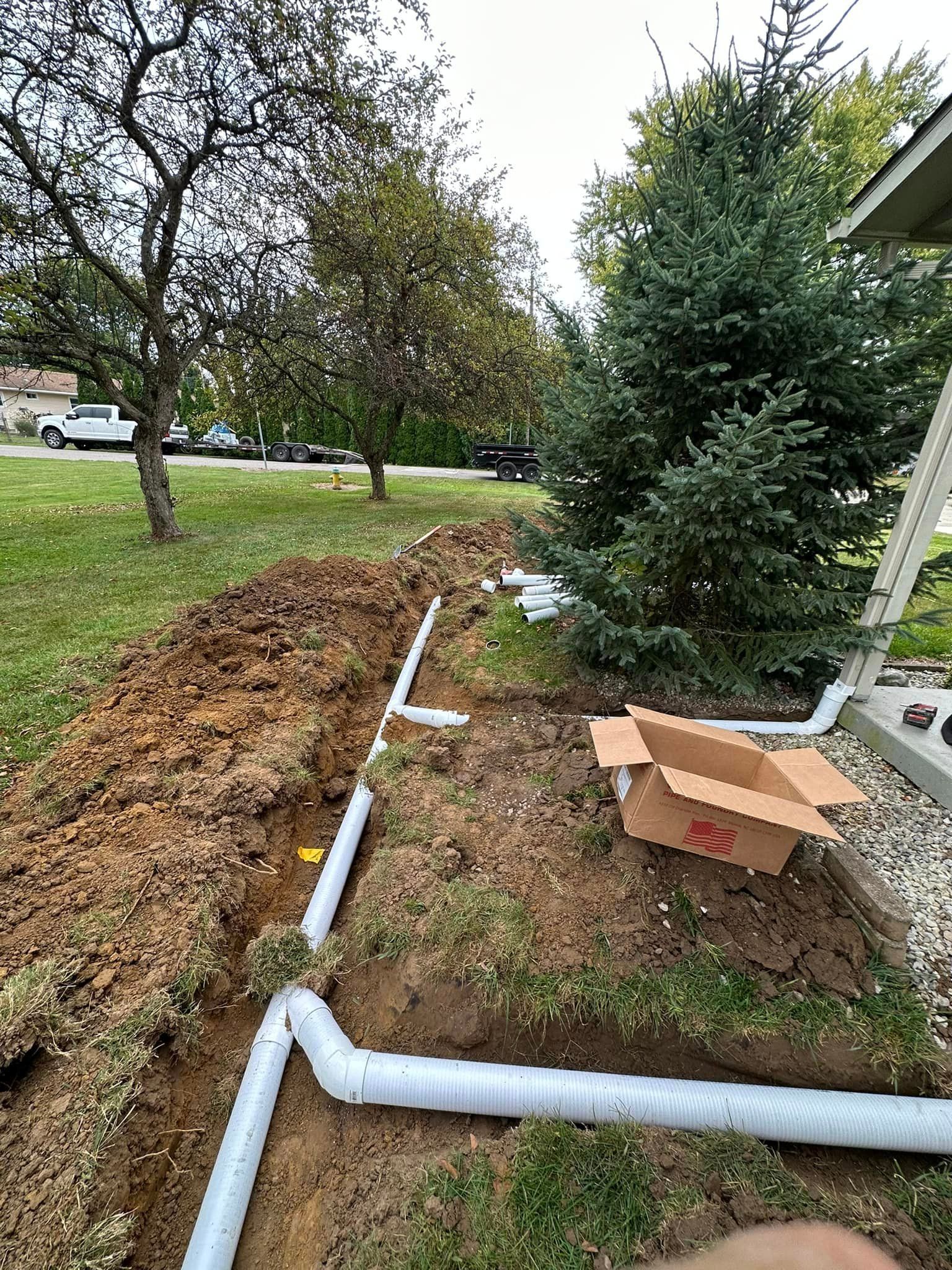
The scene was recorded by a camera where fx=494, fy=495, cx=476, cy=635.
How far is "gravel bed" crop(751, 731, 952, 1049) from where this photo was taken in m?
1.82

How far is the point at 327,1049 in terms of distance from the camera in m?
1.72

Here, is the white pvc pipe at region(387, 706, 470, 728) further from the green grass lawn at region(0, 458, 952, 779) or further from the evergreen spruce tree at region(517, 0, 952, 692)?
the green grass lawn at region(0, 458, 952, 779)

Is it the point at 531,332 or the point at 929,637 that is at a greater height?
the point at 531,332

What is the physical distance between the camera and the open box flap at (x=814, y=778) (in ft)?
6.27

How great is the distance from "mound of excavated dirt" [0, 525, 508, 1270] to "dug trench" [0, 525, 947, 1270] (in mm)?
10

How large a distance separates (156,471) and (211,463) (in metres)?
Result: 16.1

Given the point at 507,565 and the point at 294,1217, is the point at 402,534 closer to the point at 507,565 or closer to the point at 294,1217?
the point at 507,565

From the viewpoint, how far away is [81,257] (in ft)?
20.1

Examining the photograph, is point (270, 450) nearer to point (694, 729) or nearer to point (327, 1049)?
point (694, 729)

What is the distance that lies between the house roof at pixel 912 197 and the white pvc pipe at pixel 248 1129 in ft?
17.3

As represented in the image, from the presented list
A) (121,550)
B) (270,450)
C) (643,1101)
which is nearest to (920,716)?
(643,1101)

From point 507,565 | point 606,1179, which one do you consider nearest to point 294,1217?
point 606,1179

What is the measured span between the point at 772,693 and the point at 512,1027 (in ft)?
10.0

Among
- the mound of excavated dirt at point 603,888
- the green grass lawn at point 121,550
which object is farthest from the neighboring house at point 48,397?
the mound of excavated dirt at point 603,888
